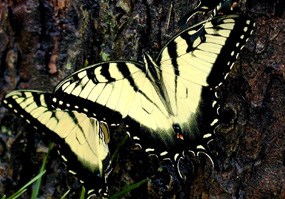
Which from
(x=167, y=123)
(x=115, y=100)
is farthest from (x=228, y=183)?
(x=115, y=100)

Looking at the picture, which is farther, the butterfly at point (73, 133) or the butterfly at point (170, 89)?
the butterfly at point (73, 133)

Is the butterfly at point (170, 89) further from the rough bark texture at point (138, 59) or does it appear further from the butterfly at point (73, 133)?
the butterfly at point (73, 133)

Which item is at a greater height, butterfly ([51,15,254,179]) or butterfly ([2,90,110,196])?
butterfly ([51,15,254,179])

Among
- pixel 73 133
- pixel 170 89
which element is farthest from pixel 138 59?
pixel 73 133

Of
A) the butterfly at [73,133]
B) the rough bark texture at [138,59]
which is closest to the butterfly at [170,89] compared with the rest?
the rough bark texture at [138,59]

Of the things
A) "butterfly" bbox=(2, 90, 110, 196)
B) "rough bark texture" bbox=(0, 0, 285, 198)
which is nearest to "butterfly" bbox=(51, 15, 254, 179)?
"rough bark texture" bbox=(0, 0, 285, 198)

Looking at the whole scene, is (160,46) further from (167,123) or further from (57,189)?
(57,189)

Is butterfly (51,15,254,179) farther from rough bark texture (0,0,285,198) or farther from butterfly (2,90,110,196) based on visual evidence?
butterfly (2,90,110,196)
